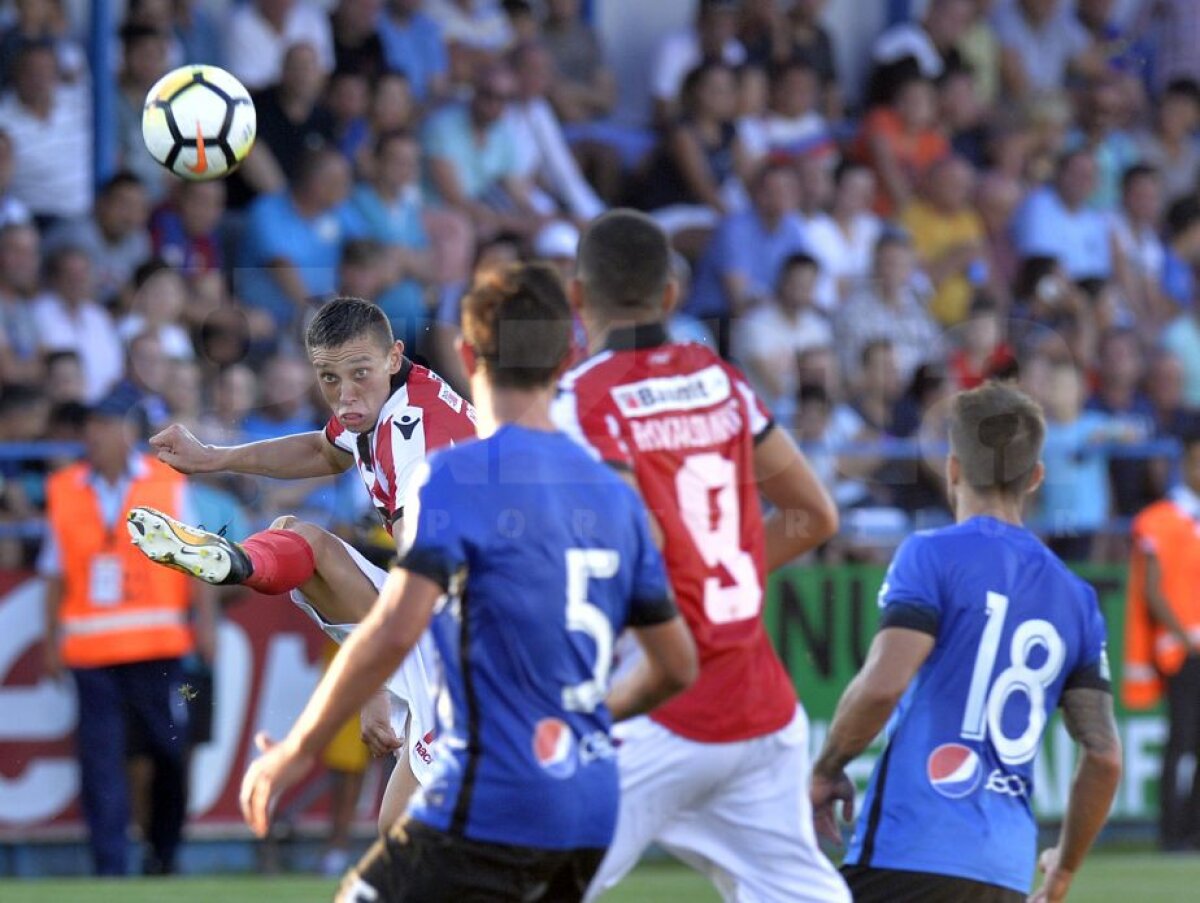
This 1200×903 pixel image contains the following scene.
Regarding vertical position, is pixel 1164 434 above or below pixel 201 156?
below

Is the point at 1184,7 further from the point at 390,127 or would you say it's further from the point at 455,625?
the point at 455,625

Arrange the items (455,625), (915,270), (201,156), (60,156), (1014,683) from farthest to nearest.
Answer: (915,270), (60,156), (201,156), (1014,683), (455,625)

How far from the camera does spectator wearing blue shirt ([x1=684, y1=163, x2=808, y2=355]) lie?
14758 mm

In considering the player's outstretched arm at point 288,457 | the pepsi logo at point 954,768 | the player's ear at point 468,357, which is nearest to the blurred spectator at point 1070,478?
the player's outstretched arm at point 288,457

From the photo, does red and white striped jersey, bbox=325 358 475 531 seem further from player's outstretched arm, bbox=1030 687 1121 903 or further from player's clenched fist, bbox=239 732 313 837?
player's clenched fist, bbox=239 732 313 837

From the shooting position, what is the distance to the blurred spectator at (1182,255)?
17531mm

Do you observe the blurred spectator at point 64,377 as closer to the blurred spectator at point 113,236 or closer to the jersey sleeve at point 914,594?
the blurred spectator at point 113,236

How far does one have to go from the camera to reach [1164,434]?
15430 mm

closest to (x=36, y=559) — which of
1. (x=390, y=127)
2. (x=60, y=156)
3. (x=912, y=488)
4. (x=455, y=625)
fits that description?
(x=60, y=156)

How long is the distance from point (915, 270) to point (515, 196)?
312cm

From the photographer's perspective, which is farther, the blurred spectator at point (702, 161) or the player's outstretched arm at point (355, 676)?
the blurred spectator at point (702, 161)

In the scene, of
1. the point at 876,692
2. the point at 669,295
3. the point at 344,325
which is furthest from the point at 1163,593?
the point at 669,295

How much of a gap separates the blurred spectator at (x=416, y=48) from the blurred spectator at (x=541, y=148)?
55 centimetres

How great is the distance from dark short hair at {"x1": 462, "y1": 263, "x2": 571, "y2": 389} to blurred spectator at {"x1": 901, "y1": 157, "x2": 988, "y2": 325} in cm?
1120
